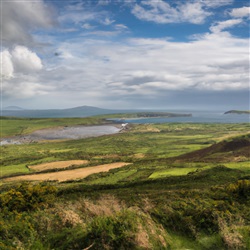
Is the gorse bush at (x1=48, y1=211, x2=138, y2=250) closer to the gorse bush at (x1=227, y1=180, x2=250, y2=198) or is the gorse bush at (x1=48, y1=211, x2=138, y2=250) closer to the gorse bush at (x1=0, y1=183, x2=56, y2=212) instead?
the gorse bush at (x1=0, y1=183, x2=56, y2=212)

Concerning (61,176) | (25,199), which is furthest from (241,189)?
(61,176)

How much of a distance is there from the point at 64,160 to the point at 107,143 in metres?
43.1

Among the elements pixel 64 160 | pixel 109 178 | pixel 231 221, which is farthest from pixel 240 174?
pixel 64 160

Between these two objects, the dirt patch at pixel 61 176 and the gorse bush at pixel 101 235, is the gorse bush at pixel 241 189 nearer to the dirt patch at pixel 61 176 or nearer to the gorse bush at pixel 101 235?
the gorse bush at pixel 101 235

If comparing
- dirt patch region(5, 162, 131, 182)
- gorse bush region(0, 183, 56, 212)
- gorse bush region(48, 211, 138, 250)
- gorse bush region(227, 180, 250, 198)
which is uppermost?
gorse bush region(48, 211, 138, 250)

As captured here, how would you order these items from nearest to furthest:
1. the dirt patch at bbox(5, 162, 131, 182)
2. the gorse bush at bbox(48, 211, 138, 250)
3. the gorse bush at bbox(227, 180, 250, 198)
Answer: the gorse bush at bbox(48, 211, 138, 250) → the gorse bush at bbox(227, 180, 250, 198) → the dirt patch at bbox(5, 162, 131, 182)

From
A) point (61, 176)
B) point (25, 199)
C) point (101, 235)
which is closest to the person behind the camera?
point (101, 235)

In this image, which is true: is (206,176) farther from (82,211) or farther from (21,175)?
(21,175)

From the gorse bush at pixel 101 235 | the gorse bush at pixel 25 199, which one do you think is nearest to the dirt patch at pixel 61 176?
the gorse bush at pixel 25 199

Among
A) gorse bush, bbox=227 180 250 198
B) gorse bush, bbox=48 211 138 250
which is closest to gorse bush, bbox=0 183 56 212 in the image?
gorse bush, bbox=48 211 138 250

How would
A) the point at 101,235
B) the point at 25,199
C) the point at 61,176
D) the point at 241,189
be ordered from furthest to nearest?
the point at 61,176 < the point at 25,199 < the point at 241,189 < the point at 101,235

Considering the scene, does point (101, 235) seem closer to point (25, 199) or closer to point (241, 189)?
point (241, 189)

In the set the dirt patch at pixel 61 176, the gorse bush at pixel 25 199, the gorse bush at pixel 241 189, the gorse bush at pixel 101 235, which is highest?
the gorse bush at pixel 101 235

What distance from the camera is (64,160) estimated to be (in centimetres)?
8081
